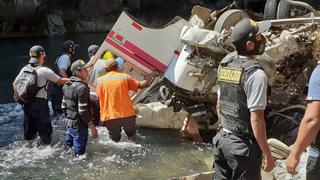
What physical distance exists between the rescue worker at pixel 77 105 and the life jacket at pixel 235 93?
9.80ft

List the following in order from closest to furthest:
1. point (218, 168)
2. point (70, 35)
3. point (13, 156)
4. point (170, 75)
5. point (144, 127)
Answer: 1. point (218, 168)
2. point (13, 156)
3. point (170, 75)
4. point (144, 127)
5. point (70, 35)

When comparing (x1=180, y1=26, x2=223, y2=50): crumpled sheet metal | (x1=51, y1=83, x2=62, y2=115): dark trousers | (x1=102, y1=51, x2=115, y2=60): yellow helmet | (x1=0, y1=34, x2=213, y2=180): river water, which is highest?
(x1=180, y1=26, x2=223, y2=50): crumpled sheet metal

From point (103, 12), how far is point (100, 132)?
84.7 ft

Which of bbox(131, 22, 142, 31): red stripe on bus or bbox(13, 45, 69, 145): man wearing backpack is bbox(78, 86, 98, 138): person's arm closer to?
bbox(13, 45, 69, 145): man wearing backpack

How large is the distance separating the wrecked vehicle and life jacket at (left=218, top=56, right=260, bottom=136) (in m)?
3.17

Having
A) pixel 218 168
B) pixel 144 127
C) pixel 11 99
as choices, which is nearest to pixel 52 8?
pixel 11 99

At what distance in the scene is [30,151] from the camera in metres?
6.89

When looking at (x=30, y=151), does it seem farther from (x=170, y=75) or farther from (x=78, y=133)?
(x=170, y=75)

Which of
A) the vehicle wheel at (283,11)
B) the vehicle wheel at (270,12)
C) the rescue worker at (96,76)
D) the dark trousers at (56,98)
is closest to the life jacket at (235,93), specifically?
the rescue worker at (96,76)

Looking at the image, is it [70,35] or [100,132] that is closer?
[100,132]

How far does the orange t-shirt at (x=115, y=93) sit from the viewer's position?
6.42m

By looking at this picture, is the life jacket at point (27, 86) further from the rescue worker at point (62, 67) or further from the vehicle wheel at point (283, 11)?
the vehicle wheel at point (283, 11)

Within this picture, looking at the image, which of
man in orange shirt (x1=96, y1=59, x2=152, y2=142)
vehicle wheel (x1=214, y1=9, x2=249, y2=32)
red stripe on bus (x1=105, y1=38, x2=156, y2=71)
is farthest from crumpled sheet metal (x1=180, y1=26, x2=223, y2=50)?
man in orange shirt (x1=96, y1=59, x2=152, y2=142)

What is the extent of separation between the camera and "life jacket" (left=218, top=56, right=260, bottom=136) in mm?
3311
